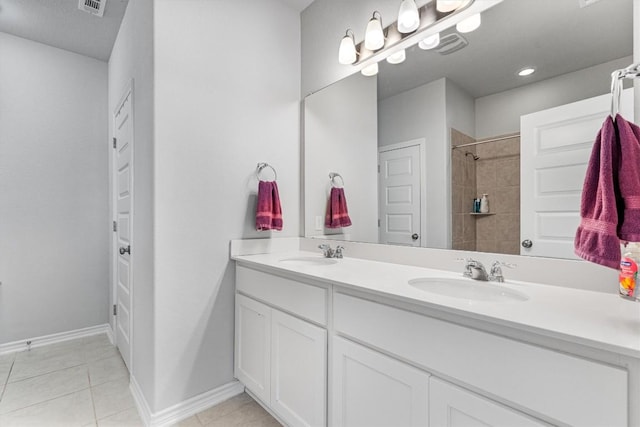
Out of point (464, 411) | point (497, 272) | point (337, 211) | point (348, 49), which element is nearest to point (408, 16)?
point (348, 49)

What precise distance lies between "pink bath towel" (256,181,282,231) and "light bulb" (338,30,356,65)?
0.86 meters

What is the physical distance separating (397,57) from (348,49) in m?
0.31

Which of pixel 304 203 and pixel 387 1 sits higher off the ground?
pixel 387 1

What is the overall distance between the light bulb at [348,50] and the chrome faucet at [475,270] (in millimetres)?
1310

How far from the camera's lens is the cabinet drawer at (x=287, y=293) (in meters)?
1.33

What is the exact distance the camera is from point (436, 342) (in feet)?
3.06

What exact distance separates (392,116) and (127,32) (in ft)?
6.40

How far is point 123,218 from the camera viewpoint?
2.35 metres

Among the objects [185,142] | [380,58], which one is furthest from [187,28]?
[380,58]

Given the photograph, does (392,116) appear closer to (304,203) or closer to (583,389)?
(304,203)

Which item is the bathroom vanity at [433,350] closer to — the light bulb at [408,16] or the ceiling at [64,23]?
the light bulb at [408,16]

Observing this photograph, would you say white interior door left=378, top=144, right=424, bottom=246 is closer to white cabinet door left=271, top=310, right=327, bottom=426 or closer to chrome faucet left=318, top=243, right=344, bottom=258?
chrome faucet left=318, top=243, right=344, bottom=258

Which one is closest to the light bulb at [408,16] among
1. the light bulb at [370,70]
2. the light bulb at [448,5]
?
the light bulb at [448,5]

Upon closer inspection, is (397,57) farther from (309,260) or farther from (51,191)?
(51,191)
